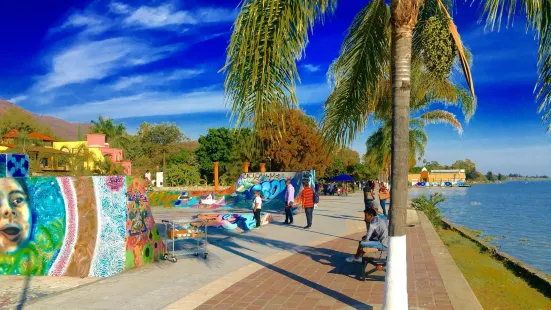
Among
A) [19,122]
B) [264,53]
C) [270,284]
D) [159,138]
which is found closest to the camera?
[264,53]

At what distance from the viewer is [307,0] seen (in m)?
5.20

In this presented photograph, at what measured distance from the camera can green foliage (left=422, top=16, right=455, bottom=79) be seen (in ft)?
20.5

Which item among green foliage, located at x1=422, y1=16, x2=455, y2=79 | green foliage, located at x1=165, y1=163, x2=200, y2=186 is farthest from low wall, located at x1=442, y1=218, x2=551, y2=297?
green foliage, located at x1=165, y1=163, x2=200, y2=186

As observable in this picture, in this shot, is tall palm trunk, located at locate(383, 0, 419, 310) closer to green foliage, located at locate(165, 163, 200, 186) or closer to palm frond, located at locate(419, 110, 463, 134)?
palm frond, located at locate(419, 110, 463, 134)

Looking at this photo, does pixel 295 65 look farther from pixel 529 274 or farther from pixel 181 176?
pixel 181 176

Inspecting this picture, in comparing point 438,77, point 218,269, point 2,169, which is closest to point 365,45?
point 438,77

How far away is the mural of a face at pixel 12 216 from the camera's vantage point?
884 centimetres

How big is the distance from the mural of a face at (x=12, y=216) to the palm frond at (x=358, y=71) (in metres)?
6.30

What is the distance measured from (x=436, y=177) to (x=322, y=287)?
413 feet

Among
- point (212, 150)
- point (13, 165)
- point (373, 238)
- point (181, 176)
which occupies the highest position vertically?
point (212, 150)

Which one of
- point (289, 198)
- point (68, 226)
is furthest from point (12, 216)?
point (289, 198)

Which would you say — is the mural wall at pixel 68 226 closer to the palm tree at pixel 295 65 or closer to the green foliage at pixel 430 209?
the palm tree at pixel 295 65

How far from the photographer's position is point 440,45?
626 cm

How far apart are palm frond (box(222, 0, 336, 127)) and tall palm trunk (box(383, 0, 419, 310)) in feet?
3.65
